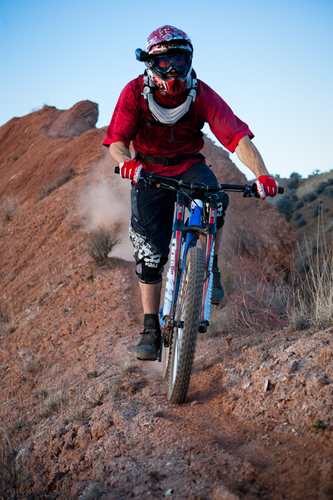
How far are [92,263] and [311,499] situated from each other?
6.36 meters

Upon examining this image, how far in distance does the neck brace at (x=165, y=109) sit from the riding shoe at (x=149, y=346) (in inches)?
66.7

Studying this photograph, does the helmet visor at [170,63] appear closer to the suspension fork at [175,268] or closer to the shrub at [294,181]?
the suspension fork at [175,268]

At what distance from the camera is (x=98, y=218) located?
9484 millimetres

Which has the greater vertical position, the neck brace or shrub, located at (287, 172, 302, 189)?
shrub, located at (287, 172, 302, 189)

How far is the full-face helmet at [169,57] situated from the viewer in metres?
3.10

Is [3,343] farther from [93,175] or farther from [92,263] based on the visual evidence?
[93,175]

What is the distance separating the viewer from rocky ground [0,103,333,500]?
1.90 metres

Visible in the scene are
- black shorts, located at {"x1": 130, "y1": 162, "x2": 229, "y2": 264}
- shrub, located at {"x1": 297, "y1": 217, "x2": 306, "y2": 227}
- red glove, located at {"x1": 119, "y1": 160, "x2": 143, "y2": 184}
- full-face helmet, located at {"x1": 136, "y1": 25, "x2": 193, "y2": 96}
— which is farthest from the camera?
shrub, located at {"x1": 297, "y1": 217, "x2": 306, "y2": 227}

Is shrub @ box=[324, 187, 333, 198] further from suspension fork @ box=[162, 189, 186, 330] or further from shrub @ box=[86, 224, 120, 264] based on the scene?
suspension fork @ box=[162, 189, 186, 330]

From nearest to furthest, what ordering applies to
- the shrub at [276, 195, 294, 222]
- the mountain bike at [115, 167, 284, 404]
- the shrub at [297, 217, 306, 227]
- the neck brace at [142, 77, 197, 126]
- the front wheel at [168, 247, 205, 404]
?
1. the front wheel at [168, 247, 205, 404]
2. the mountain bike at [115, 167, 284, 404]
3. the neck brace at [142, 77, 197, 126]
4. the shrub at [297, 217, 306, 227]
5. the shrub at [276, 195, 294, 222]

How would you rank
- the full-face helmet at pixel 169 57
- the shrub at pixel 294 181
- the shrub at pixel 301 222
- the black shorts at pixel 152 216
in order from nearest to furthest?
the full-face helmet at pixel 169 57, the black shorts at pixel 152 216, the shrub at pixel 301 222, the shrub at pixel 294 181

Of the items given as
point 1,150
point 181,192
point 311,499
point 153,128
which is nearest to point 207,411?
point 311,499

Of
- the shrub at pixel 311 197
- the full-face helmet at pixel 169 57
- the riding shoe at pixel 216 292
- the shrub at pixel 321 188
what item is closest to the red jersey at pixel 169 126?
the full-face helmet at pixel 169 57

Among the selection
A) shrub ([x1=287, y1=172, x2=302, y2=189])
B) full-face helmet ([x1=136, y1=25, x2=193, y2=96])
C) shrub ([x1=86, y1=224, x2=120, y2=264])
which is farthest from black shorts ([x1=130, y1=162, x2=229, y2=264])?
shrub ([x1=287, y1=172, x2=302, y2=189])
